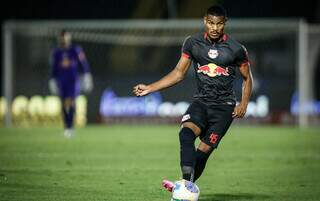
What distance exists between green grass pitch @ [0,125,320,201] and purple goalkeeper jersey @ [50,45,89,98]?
3.92ft

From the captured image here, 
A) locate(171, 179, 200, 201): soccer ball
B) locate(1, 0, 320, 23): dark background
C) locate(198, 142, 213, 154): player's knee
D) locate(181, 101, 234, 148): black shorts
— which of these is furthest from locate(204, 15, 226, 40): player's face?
locate(1, 0, 320, 23): dark background

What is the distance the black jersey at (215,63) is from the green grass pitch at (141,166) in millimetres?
1240

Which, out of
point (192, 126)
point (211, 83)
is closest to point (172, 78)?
point (211, 83)

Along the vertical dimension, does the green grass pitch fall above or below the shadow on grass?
below

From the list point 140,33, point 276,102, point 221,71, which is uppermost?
point 221,71

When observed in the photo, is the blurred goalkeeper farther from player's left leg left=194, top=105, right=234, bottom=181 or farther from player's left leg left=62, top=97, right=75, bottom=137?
player's left leg left=194, top=105, right=234, bottom=181

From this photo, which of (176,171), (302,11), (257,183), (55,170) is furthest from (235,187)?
(302,11)

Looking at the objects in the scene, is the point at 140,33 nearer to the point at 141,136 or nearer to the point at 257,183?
the point at 141,136

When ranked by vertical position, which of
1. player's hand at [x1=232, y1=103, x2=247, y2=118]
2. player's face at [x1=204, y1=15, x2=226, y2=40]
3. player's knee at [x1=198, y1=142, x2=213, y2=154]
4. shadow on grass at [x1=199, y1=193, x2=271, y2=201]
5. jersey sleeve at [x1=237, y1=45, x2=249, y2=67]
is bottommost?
shadow on grass at [x1=199, y1=193, x2=271, y2=201]

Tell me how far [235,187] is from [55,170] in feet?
10.4

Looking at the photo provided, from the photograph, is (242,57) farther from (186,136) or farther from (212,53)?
(186,136)

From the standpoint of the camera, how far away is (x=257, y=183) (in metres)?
11.6

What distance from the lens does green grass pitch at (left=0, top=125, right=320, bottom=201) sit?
10328 mm

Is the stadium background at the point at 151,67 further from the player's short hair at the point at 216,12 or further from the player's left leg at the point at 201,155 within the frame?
the player's short hair at the point at 216,12
